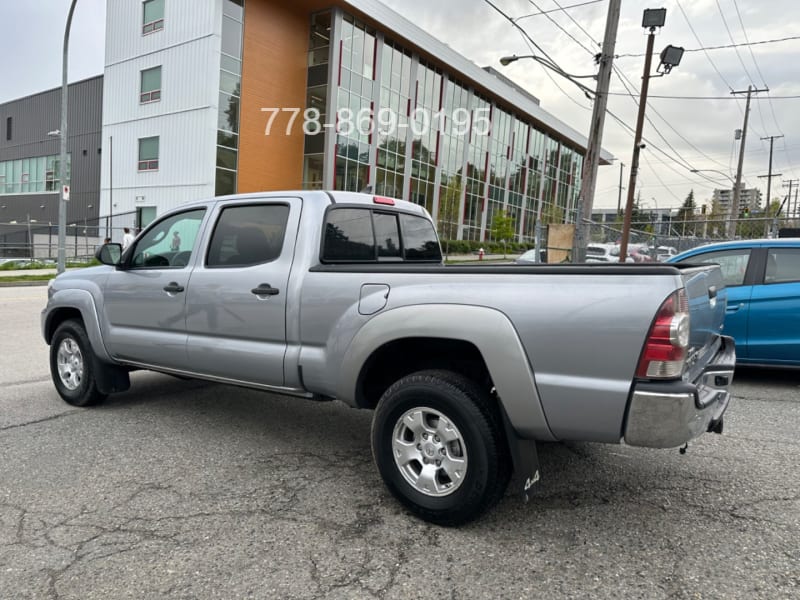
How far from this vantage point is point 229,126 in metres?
28.2

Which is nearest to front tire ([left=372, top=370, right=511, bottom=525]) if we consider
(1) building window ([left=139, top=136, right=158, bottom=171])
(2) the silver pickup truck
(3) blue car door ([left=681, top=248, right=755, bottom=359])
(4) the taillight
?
(2) the silver pickup truck

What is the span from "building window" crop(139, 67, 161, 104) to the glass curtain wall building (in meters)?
7.70

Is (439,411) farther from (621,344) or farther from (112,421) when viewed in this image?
(112,421)

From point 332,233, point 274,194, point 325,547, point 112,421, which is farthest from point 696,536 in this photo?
point 112,421

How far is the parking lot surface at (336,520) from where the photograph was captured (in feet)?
8.52

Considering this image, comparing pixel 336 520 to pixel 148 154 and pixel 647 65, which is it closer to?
pixel 647 65

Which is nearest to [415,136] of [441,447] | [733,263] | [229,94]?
[229,94]

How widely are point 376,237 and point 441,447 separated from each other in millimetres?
1843

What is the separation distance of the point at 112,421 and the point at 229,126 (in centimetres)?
2599

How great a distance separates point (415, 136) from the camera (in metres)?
38.5

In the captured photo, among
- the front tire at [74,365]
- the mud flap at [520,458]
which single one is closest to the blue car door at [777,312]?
the mud flap at [520,458]

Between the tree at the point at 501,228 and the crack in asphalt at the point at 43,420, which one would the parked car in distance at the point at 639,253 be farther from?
the tree at the point at 501,228

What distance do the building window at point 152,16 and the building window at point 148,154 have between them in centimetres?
552

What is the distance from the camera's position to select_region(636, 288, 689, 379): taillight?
2.55m
